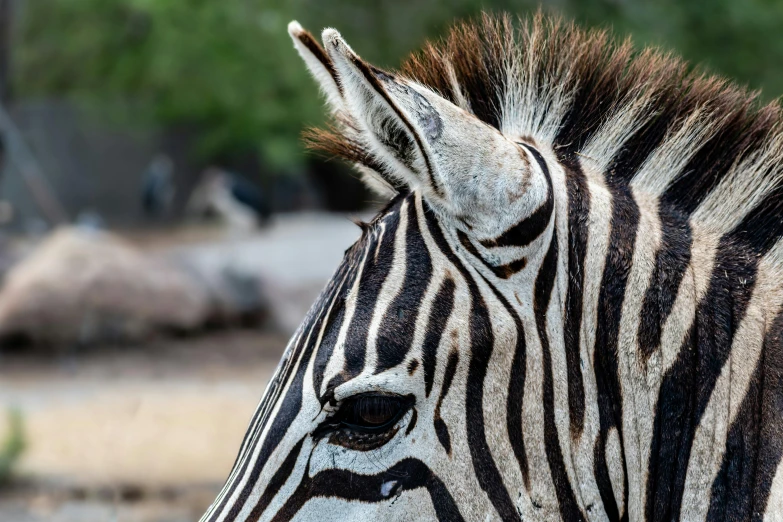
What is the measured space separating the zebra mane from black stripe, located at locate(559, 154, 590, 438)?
16 centimetres

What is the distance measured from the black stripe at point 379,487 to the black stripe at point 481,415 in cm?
9

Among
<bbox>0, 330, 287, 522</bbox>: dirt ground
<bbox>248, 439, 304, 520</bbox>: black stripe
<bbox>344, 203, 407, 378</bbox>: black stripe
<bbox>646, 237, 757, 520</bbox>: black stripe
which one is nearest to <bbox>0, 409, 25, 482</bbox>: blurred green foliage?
<bbox>0, 330, 287, 522</bbox>: dirt ground

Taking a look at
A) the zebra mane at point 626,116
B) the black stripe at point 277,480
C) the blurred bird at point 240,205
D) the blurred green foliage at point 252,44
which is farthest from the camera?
the blurred bird at point 240,205

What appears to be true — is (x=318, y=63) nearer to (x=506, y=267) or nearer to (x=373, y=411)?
(x=506, y=267)

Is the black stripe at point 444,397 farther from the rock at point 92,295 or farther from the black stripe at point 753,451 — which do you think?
the rock at point 92,295

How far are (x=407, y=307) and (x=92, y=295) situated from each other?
12428 millimetres

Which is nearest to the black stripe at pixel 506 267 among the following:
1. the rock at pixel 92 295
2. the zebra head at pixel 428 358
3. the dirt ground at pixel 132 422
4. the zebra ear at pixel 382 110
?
the zebra head at pixel 428 358

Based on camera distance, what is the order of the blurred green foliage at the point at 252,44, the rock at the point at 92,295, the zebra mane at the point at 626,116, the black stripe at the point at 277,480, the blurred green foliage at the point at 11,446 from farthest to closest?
1. the rock at the point at 92,295
2. the blurred green foliage at the point at 252,44
3. the blurred green foliage at the point at 11,446
4. the zebra mane at the point at 626,116
5. the black stripe at the point at 277,480

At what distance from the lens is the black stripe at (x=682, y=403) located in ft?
5.93

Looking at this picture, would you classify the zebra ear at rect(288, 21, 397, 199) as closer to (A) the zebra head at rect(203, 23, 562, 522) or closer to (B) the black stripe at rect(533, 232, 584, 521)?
(A) the zebra head at rect(203, 23, 562, 522)

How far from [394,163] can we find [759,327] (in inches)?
34.8

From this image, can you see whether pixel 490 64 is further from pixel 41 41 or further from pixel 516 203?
pixel 41 41

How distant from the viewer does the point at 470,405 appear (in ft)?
5.93

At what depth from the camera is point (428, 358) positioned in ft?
5.90
